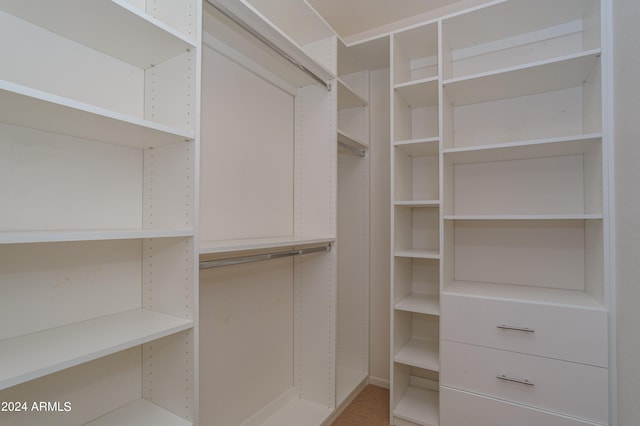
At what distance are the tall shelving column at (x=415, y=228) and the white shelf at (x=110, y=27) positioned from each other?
1374 millimetres

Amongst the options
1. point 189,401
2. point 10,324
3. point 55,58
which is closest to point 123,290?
point 10,324

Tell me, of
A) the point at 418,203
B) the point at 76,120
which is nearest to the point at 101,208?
the point at 76,120

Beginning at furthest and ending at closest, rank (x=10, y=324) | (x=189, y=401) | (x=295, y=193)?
(x=295, y=193) → (x=189, y=401) → (x=10, y=324)

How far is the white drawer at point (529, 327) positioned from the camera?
1.47 m

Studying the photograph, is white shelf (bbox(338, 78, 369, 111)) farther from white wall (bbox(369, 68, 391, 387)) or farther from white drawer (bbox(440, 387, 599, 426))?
white drawer (bbox(440, 387, 599, 426))

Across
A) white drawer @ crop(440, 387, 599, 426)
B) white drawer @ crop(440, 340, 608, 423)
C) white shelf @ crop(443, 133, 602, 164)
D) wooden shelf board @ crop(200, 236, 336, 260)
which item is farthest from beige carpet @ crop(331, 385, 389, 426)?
white shelf @ crop(443, 133, 602, 164)

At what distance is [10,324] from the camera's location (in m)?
0.88

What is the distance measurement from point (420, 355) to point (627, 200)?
1340mm

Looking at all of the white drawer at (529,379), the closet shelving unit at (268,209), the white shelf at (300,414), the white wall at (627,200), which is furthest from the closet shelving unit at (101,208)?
the white wall at (627,200)

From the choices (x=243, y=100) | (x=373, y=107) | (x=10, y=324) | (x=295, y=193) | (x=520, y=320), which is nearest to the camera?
(x=10, y=324)

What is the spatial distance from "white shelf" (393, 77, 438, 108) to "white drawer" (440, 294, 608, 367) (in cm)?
127

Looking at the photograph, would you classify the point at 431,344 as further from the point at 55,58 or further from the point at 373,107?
the point at 55,58

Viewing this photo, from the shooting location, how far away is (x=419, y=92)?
2.05m

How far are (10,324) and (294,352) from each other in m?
1.58
